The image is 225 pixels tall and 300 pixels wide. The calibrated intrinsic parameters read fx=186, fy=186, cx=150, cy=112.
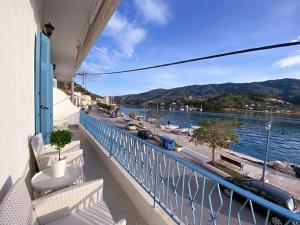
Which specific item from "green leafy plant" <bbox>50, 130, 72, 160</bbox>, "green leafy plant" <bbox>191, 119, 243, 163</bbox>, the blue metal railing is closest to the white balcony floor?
the blue metal railing

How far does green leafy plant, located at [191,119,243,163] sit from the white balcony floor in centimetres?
Answer: 1214

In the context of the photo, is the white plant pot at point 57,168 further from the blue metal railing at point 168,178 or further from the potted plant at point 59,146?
the blue metal railing at point 168,178

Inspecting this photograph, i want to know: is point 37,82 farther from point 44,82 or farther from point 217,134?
point 217,134

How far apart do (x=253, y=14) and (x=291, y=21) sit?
191 centimetres

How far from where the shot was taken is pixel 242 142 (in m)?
38.5

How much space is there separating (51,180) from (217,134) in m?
13.9

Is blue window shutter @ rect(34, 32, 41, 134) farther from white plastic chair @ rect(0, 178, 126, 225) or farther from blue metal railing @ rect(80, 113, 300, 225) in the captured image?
white plastic chair @ rect(0, 178, 126, 225)

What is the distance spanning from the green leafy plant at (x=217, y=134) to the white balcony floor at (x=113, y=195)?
1214 centimetres

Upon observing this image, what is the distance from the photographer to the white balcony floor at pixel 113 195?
217cm

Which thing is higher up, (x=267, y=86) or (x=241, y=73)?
(x=267, y=86)

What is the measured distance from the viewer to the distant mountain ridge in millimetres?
98900

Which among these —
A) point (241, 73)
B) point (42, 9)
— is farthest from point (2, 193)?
point (241, 73)

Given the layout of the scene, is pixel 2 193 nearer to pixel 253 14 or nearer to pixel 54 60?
pixel 253 14

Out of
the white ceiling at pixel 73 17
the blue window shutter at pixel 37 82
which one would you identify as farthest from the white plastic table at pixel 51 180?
the white ceiling at pixel 73 17
